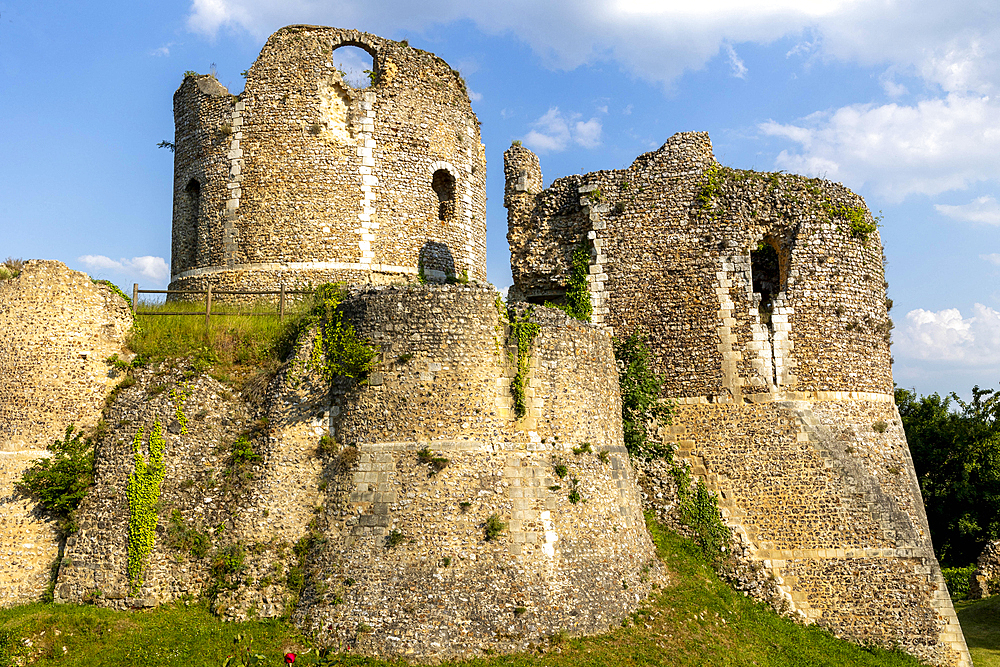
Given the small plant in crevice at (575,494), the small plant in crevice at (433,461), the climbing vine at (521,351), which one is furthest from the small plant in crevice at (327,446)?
the small plant in crevice at (575,494)

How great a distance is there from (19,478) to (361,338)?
21.5 ft

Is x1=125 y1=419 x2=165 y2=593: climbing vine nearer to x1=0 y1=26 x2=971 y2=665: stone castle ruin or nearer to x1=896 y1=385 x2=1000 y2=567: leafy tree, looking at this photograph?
x1=0 y1=26 x2=971 y2=665: stone castle ruin

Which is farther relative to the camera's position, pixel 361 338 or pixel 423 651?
pixel 361 338

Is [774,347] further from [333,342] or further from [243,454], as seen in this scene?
[243,454]

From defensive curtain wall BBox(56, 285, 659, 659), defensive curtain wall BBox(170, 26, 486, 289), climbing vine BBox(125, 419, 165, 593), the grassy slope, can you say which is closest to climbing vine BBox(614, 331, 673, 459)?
defensive curtain wall BBox(56, 285, 659, 659)

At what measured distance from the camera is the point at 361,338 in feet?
46.3

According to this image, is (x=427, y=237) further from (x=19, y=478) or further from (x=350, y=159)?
(x=19, y=478)

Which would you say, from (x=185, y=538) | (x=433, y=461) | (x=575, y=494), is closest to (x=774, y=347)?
(x=575, y=494)

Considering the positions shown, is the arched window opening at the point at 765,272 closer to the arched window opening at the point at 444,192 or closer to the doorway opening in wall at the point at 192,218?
the arched window opening at the point at 444,192

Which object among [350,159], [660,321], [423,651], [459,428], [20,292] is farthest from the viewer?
[350,159]

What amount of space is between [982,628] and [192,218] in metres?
23.3

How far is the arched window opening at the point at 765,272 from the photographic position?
18453mm

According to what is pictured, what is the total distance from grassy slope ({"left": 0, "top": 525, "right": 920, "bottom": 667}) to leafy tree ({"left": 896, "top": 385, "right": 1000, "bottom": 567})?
12.3m

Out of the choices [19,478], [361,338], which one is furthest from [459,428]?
[19,478]
